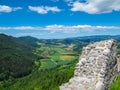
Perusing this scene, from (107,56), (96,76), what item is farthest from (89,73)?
(107,56)

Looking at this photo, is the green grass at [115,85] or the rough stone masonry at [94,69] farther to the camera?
the green grass at [115,85]

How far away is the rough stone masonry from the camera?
891 inches

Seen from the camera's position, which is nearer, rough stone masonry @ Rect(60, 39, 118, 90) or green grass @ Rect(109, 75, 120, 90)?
rough stone masonry @ Rect(60, 39, 118, 90)

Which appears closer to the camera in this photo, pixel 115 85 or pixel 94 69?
pixel 94 69

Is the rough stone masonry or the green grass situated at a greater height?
the rough stone masonry

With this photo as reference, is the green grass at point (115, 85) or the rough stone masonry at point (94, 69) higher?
the rough stone masonry at point (94, 69)

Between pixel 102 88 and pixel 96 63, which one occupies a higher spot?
pixel 96 63

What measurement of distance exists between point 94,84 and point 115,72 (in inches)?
255

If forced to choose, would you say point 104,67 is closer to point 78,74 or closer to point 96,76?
point 96,76

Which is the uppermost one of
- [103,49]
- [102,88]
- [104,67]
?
[103,49]

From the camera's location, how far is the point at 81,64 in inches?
960

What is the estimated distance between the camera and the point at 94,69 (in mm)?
23406

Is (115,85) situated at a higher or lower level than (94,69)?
lower

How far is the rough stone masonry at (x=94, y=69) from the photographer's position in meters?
22.6
